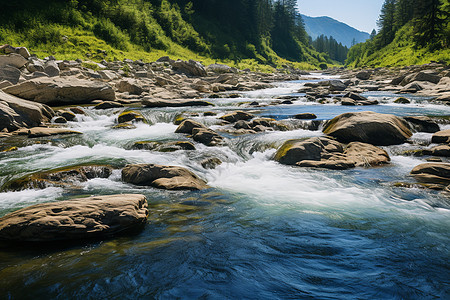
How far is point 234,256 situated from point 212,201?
2338 millimetres

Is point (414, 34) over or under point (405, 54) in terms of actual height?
over

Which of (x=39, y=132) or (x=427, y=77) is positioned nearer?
(x=39, y=132)

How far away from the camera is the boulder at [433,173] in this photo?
7108 millimetres

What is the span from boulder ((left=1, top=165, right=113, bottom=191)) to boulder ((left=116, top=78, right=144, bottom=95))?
53.5 feet

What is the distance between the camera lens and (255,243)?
4277 mm

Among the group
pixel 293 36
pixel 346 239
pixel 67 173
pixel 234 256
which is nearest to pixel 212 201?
pixel 234 256

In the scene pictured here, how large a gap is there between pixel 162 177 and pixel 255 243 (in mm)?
3489

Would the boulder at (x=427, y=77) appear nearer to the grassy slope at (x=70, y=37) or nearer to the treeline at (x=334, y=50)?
the grassy slope at (x=70, y=37)

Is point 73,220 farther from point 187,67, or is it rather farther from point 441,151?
point 187,67

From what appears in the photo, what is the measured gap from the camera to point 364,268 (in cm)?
367

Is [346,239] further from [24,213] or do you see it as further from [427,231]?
[24,213]

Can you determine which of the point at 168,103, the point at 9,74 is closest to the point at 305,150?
the point at 168,103

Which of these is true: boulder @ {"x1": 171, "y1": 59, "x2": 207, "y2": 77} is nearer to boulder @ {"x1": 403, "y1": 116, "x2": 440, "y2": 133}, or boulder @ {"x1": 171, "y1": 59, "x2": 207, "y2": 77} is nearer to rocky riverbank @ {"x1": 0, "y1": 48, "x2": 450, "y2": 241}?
rocky riverbank @ {"x1": 0, "y1": 48, "x2": 450, "y2": 241}

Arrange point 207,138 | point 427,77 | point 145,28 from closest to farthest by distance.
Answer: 1. point 207,138
2. point 427,77
3. point 145,28
